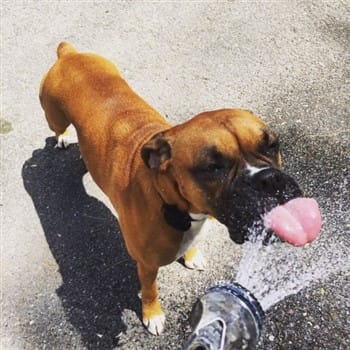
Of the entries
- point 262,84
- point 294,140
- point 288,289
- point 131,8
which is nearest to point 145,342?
point 288,289

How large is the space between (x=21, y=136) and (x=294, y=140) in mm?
2570

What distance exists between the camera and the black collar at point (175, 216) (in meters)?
2.89

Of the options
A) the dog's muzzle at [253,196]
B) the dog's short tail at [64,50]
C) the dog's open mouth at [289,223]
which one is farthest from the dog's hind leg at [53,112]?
the dog's open mouth at [289,223]

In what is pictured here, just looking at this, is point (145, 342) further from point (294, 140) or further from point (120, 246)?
point (294, 140)

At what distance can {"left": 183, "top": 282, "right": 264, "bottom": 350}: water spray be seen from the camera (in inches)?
78.6

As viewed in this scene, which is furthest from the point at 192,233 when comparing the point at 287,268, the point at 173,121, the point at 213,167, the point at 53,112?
the point at 173,121

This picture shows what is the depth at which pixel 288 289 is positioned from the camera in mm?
3852

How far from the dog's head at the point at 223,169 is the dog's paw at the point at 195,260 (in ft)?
3.93

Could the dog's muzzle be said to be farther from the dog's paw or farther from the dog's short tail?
the dog's short tail

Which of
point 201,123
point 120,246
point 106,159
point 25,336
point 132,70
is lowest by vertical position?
point 25,336

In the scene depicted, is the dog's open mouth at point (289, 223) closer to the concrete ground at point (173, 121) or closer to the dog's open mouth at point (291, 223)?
the dog's open mouth at point (291, 223)

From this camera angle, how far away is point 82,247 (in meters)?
4.35

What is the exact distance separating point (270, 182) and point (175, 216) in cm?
69

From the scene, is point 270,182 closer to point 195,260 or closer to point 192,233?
point 192,233
